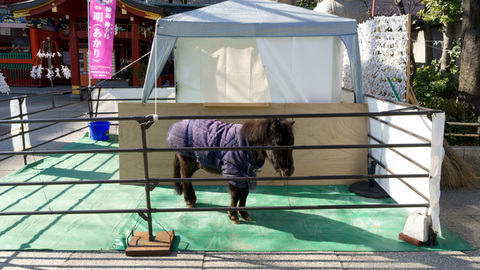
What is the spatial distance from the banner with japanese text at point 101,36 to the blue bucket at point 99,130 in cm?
143

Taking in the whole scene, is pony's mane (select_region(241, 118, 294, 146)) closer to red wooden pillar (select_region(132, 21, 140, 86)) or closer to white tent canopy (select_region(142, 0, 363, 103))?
white tent canopy (select_region(142, 0, 363, 103))

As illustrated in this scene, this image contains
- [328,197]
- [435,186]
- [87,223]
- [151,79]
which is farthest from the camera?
[151,79]

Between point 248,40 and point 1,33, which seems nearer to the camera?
point 248,40

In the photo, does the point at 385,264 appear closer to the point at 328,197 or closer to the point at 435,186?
the point at 435,186

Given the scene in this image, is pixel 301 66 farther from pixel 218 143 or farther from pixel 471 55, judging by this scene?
pixel 471 55

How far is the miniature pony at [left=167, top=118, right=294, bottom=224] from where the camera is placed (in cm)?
373

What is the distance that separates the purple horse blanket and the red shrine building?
11.3m

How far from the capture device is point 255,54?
610cm

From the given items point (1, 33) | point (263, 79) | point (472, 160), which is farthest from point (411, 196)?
point (1, 33)

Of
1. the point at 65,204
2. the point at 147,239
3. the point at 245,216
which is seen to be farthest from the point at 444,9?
the point at 65,204

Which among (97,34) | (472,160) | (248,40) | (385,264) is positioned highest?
(97,34)

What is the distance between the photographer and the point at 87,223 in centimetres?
413

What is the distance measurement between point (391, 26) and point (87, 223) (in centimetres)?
540

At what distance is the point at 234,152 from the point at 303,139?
5.80 feet
